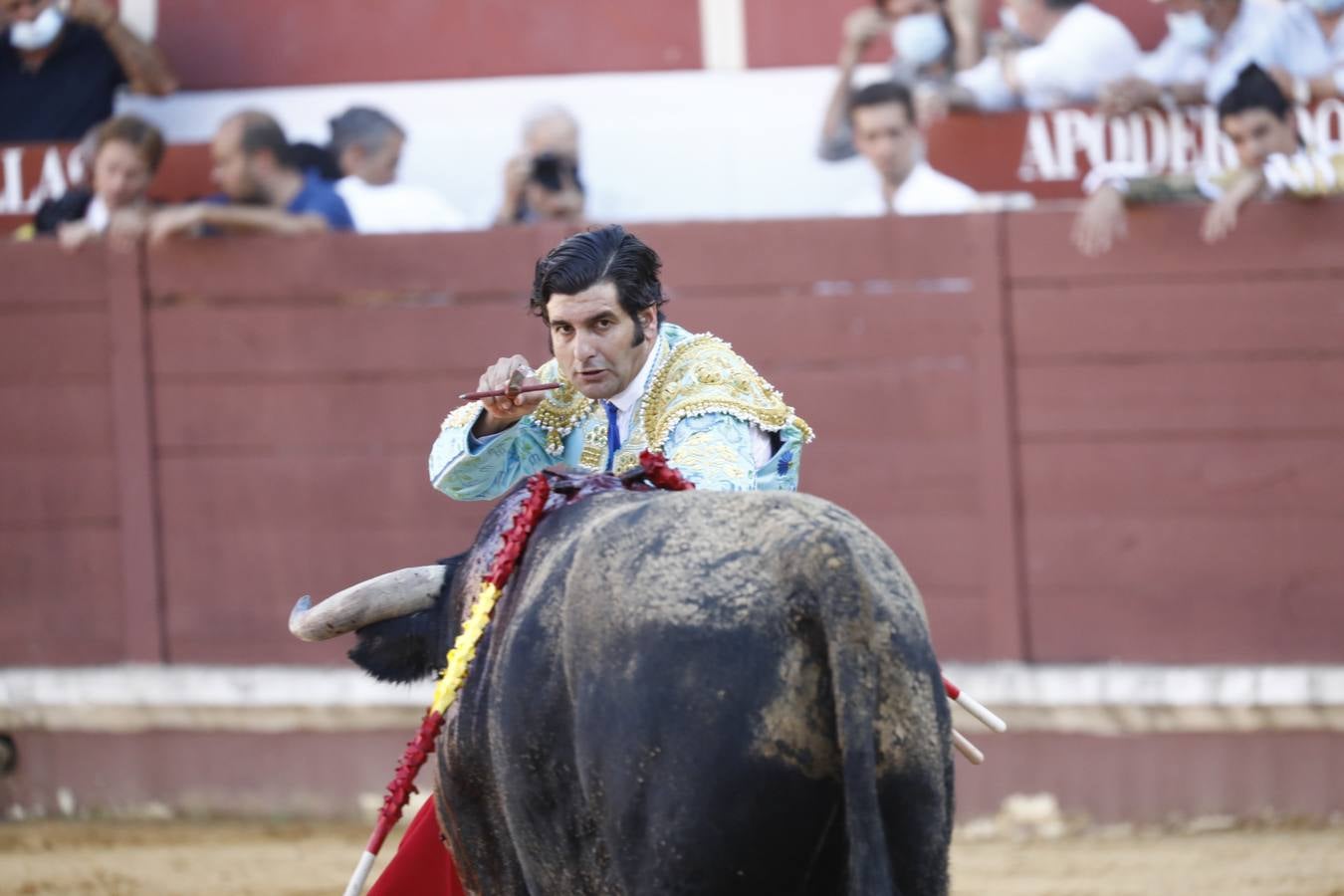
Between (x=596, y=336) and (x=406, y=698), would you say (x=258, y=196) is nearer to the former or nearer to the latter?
(x=406, y=698)

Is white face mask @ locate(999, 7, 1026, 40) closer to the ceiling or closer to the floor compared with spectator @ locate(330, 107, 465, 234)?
closer to the ceiling

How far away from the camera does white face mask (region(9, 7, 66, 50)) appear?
603 cm

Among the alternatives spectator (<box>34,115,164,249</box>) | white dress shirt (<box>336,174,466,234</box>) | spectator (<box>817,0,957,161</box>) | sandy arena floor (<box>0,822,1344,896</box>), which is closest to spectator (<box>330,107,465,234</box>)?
white dress shirt (<box>336,174,466,234</box>)

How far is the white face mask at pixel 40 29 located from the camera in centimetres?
603

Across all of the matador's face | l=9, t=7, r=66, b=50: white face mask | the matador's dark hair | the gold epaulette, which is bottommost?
the gold epaulette

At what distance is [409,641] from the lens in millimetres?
2602

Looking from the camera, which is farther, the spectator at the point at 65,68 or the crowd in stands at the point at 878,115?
the spectator at the point at 65,68

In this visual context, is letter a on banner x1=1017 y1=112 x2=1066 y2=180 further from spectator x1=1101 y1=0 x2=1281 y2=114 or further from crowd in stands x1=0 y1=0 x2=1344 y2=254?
spectator x1=1101 y1=0 x2=1281 y2=114

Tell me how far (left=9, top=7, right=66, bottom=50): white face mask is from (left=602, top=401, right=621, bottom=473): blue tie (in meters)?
3.89

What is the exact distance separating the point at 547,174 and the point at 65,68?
5.23 ft

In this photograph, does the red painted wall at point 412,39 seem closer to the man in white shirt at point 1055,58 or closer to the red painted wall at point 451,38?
the red painted wall at point 451,38

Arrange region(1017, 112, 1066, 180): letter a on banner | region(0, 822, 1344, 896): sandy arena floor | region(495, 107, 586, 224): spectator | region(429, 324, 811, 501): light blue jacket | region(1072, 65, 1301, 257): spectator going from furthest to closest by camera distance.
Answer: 1. region(495, 107, 586, 224): spectator
2. region(1017, 112, 1066, 180): letter a on banner
3. region(1072, 65, 1301, 257): spectator
4. region(0, 822, 1344, 896): sandy arena floor
5. region(429, 324, 811, 501): light blue jacket

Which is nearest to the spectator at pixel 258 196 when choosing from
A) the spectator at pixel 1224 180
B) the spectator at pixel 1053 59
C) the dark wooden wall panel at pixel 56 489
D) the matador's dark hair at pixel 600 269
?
the dark wooden wall panel at pixel 56 489

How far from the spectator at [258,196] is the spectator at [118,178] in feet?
0.29
